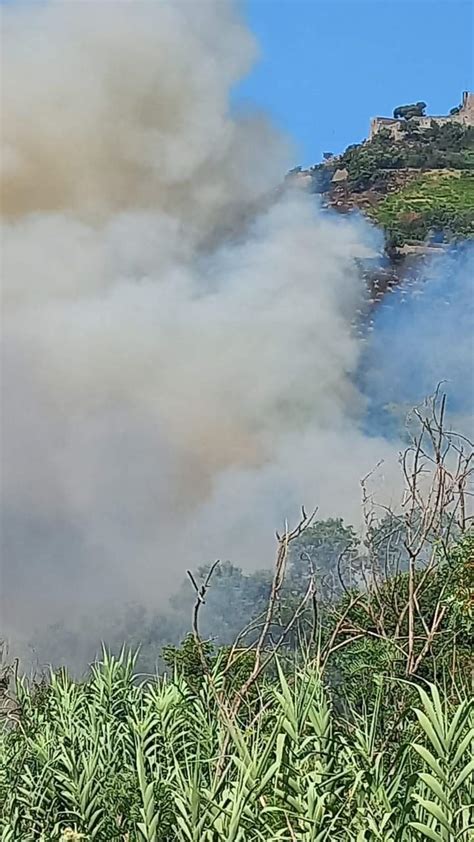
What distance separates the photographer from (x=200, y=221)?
888 cm

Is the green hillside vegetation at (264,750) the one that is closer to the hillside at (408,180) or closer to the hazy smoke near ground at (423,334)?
the hazy smoke near ground at (423,334)

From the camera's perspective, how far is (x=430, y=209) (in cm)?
861

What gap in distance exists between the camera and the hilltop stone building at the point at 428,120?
8789 millimetres

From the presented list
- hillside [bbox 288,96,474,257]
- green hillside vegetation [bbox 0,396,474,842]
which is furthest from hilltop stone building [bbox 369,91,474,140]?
green hillside vegetation [bbox 0,396,474,842]

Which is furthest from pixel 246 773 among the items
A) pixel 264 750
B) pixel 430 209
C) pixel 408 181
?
pixel 408 181

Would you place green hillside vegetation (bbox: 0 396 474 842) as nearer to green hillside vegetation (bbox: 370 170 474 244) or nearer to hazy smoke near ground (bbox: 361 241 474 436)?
hazy smoke near ground (bbox: 361 241 474 436)

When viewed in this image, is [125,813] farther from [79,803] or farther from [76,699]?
[76,699]

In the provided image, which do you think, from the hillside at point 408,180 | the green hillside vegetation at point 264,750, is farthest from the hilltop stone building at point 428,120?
the green hillside vegetation at point 264,750

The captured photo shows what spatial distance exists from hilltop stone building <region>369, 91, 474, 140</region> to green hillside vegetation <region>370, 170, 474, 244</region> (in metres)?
0.44

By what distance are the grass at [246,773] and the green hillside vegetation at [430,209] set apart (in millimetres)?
6231

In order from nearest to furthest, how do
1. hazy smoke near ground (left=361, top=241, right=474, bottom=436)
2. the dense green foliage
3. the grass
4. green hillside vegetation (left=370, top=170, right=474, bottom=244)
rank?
the grass → hazy smoke near ground (left=361, top=241, right=474, bottom=436) → green hillside vegetation (left=370, top=170, right=474, bottom=244) → the dense green foliage

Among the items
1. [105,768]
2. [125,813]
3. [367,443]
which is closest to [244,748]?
[125,813]

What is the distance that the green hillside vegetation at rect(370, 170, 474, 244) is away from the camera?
8477mm

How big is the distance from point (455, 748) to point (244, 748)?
404 mm
